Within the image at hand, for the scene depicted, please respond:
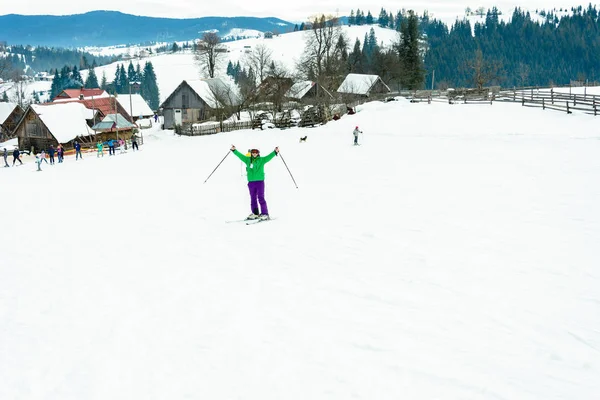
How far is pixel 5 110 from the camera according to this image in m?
76.6

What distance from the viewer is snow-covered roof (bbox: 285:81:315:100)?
59.2 metres

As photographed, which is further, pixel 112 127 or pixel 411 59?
pixel 411 59

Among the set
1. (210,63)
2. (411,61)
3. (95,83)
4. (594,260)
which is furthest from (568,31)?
(594,260)

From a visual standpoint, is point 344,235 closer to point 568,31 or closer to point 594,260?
point 594,260

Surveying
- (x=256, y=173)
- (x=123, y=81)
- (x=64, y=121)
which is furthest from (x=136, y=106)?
(x=123, y=81)

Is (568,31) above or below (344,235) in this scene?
above

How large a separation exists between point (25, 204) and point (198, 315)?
1268 cm

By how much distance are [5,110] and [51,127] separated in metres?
31.7

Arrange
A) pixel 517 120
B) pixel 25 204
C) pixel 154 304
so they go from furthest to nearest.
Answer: pixel 517 120 → pixel 25 204 → pixel 154 304

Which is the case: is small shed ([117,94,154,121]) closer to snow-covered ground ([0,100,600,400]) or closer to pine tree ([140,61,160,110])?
pine tree ([140,61,160,110])

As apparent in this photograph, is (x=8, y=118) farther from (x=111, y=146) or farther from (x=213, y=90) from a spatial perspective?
(x=111, y=146)

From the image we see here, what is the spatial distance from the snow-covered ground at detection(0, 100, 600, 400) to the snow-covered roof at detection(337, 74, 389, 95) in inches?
2082

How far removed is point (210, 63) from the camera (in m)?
70.8

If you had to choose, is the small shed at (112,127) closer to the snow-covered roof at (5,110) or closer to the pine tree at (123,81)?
the snow-covered roof at (5,110)
